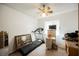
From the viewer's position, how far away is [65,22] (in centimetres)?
176

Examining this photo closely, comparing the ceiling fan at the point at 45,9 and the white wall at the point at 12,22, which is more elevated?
the ceiling fan at the point at 45,9

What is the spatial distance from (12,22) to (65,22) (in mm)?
894

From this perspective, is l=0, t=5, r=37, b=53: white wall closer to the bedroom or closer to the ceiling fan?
the bedroom

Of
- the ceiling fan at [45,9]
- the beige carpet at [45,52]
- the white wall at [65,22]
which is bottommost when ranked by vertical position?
the beige carpet at [45,52]

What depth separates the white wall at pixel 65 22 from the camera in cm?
174

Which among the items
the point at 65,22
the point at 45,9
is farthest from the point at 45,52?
the point at 45,9

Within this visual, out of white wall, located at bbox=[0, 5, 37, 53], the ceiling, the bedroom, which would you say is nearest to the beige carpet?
the bedroom

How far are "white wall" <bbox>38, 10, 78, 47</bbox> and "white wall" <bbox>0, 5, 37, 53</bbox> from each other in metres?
0.26

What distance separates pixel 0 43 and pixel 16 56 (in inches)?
13.6

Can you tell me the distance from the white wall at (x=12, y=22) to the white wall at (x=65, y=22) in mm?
264

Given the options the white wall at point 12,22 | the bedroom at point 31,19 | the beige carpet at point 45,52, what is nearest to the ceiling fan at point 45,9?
the bedroom at point 31,19

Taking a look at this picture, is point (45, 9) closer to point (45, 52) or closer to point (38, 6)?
point (38, 6)

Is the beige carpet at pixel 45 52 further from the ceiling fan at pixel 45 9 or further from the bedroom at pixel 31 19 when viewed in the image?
the ceiling fan at pixel 45 9

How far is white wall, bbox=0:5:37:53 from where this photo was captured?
171 centimetres
